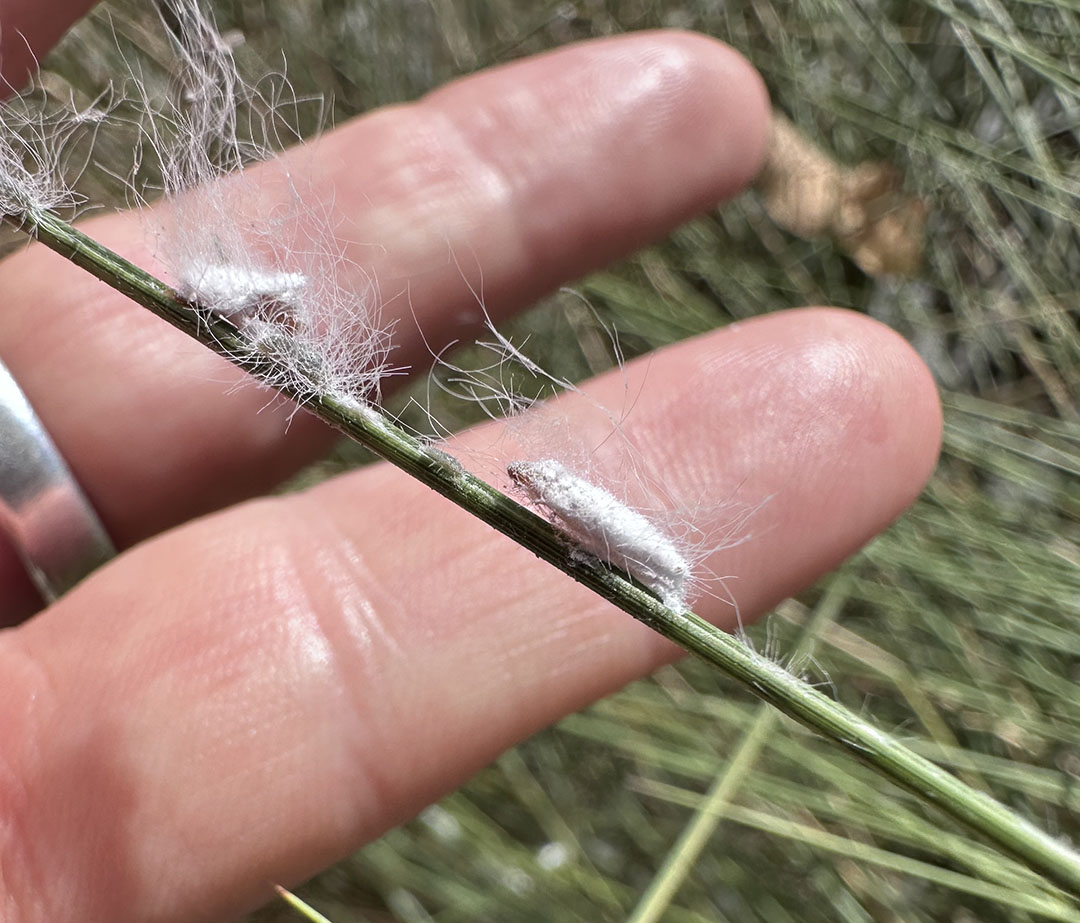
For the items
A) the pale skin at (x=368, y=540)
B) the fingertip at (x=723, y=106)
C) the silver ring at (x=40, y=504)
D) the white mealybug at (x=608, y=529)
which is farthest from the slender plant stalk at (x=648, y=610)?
the fingertip at (x=723, y=106)

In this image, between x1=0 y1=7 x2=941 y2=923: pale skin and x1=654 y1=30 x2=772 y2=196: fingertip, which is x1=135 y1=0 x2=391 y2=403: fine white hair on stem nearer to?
x1=0 y1=7 x2=941 y2=923: pale skin

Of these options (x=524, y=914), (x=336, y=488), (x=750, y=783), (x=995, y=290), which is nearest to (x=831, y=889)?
(x=750, y=783)

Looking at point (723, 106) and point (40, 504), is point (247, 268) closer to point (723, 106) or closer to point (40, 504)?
point (40, 504)

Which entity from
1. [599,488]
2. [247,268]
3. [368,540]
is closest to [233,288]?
[247,268]

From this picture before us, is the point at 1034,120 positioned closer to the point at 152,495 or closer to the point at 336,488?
the point at 336,488

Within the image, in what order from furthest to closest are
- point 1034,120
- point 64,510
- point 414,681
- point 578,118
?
1. point 1034,120
2. point 578,118
3. point 64,510
4. point 414,681

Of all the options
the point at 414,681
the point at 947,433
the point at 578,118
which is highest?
the point at 578,118

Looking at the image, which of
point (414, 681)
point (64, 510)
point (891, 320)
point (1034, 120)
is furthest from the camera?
point (891, 320)

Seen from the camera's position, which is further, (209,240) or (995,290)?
(995,290)
